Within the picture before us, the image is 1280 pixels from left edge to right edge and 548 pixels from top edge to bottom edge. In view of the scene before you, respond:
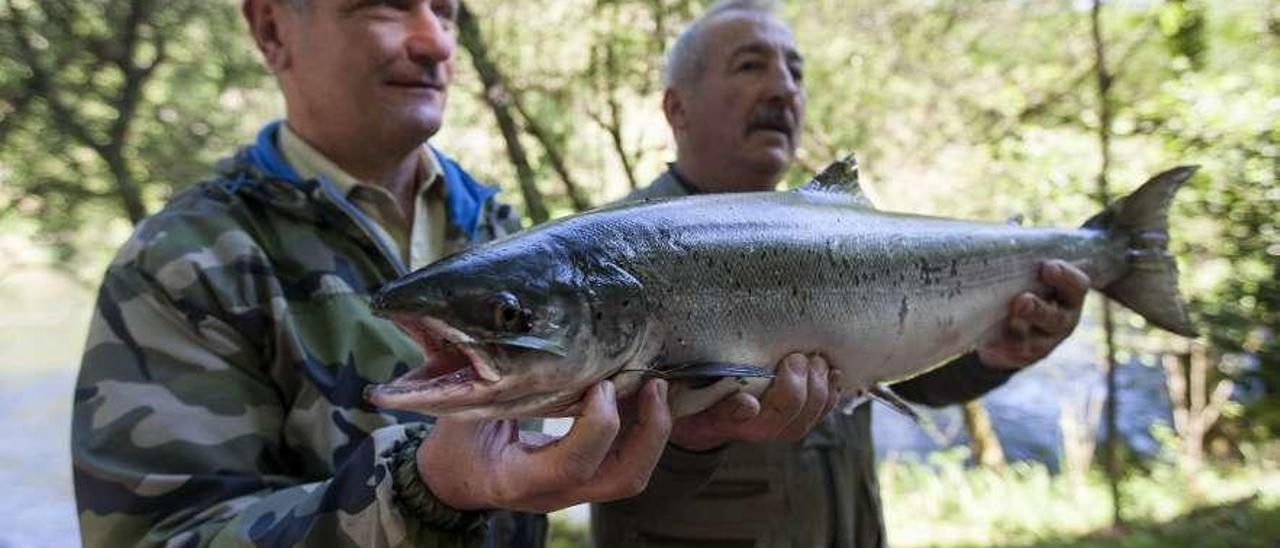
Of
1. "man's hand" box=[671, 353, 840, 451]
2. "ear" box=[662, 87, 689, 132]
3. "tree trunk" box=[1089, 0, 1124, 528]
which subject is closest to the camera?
"man's hand" box=[671, 353, 840, 451]

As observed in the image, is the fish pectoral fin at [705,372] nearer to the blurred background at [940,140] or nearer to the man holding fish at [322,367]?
the man holding fish at [322,367]

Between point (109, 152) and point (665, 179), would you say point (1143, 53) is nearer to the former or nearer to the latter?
point (665, 179)

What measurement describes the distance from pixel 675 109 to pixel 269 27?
5.74 ft

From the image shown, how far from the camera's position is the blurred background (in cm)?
682

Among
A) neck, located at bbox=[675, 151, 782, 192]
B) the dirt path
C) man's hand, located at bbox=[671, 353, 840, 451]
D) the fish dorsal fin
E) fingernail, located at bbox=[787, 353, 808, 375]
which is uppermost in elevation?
the fish dorsal fin

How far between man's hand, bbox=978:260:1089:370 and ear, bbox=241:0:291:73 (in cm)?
249

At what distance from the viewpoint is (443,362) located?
1.65m

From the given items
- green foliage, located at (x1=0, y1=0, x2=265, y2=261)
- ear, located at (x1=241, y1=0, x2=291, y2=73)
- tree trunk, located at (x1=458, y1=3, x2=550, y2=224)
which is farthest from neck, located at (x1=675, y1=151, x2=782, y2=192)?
green foliage, located at (x1=0, y1=0, x2=265, y2=261)

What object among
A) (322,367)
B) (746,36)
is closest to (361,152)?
(322,367)

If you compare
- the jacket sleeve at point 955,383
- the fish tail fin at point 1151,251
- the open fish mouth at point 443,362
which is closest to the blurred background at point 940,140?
the fish tail fin at point 1151,251

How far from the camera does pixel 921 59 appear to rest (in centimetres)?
1150

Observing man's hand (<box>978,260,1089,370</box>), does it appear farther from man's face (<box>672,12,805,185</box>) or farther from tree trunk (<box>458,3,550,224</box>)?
tree trunk (<box>458,3,550,224</box>)

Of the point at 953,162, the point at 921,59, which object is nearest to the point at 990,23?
the point at 921,59

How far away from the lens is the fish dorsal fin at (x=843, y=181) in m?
2.74
